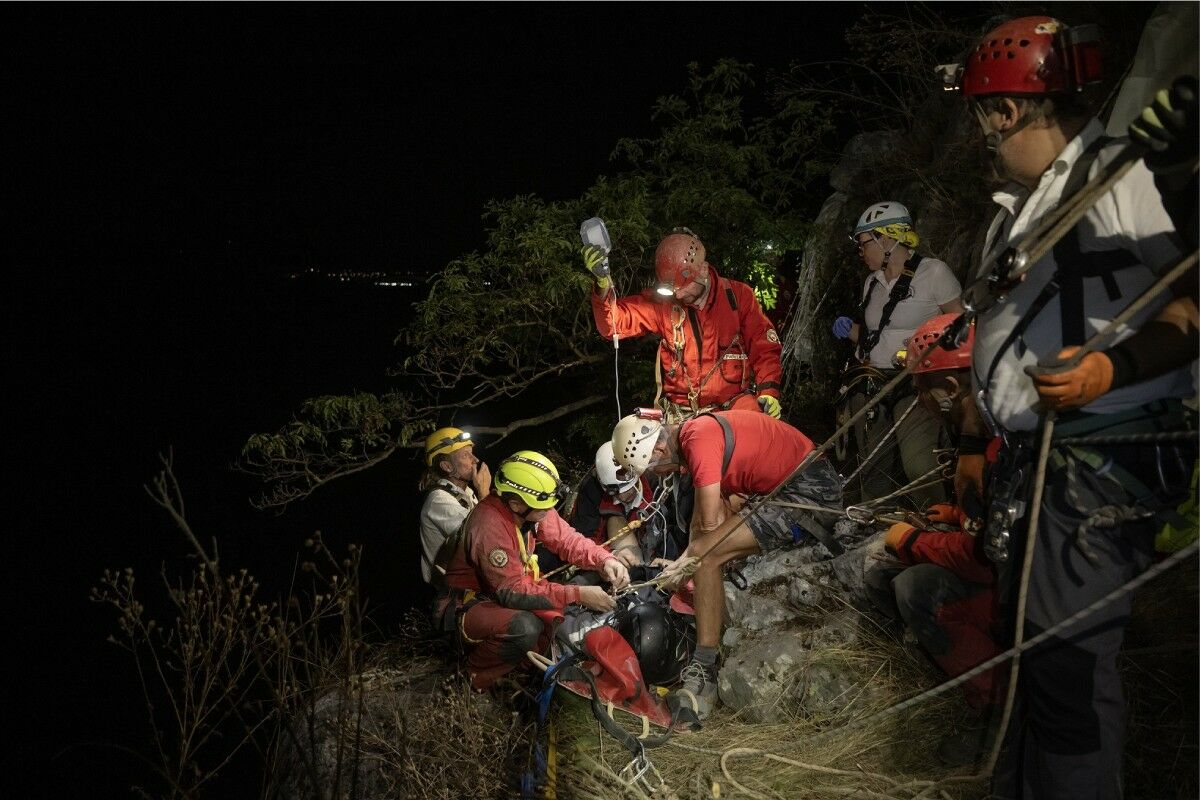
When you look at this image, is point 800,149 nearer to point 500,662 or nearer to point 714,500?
point 714,500

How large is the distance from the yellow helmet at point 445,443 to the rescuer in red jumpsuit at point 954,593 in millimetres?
3702

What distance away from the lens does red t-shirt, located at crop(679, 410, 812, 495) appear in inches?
189

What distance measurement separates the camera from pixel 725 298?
20.8 ft

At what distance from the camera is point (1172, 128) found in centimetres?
189

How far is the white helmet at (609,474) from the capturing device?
6027 millimetres

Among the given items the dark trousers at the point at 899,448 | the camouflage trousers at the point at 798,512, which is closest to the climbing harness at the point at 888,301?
the dark trousers at the point at 899,448

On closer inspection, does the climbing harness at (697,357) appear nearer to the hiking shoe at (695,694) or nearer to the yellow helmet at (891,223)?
the yellow helmet at (891,223)

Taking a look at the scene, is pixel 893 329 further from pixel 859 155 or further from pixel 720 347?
pixel 859 155

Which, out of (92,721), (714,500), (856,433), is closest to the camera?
(714,500)

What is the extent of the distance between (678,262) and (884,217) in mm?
1429

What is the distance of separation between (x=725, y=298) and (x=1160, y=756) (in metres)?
3.97

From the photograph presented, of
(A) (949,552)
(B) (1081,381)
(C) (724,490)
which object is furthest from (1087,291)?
(C) (724,490)

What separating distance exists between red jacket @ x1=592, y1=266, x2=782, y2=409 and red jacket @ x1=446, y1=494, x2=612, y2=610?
149 centimetres

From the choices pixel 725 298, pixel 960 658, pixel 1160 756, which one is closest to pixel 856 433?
pixel 725 298
